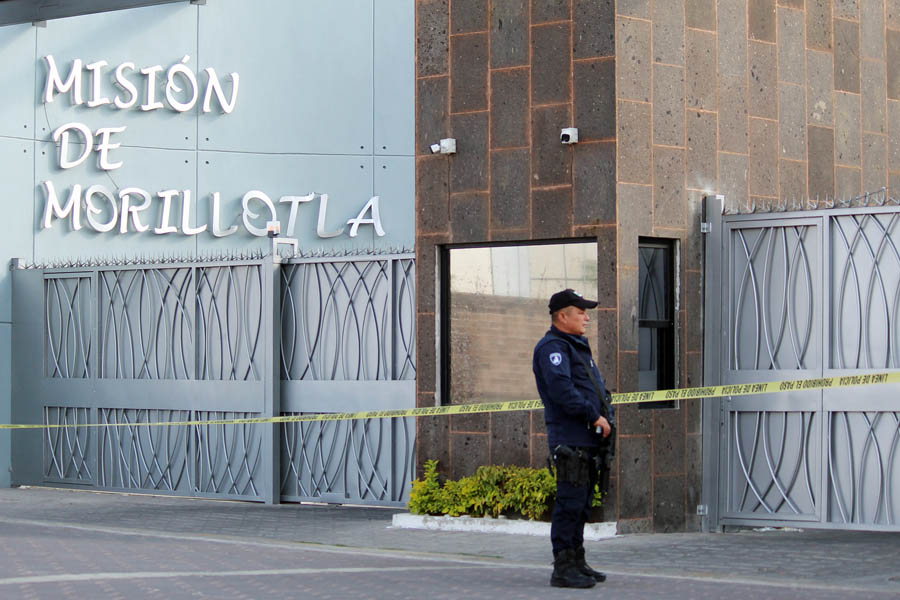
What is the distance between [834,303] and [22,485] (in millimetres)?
10125

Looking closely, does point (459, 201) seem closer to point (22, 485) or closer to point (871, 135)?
point (871, 135)

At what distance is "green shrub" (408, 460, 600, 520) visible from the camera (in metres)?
11.5

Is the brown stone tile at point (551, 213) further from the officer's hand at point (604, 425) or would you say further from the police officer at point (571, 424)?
the officer's hand at point (604, 425)

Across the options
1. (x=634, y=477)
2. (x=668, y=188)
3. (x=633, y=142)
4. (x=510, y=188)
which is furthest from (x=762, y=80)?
(x=634, y=477)

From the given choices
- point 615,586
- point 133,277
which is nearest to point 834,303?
point 615,586

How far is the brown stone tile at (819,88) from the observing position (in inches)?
500

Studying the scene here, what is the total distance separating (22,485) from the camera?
17.0 m

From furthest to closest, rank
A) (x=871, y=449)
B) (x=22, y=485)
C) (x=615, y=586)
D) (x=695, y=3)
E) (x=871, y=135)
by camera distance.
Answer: (x=22, y=485)
(x=871, y=135)
(x=695, y=3)
(x=871, y=449)
(x=615, y=586)

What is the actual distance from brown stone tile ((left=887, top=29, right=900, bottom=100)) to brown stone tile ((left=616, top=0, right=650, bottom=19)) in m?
3.18

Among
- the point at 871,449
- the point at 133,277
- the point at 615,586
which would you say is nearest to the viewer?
the point at 615,586

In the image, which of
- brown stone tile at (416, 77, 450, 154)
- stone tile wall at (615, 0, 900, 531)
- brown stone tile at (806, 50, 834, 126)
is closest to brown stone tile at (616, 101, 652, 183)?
stone tile wall at (615, 0, 900, 531)

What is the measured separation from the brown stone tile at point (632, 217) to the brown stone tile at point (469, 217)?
129 centimetres

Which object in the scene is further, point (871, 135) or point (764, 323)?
point (871, 135)

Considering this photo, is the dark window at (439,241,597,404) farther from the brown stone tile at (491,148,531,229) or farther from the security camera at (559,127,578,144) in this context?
the security camera at (559,127,578,144)
